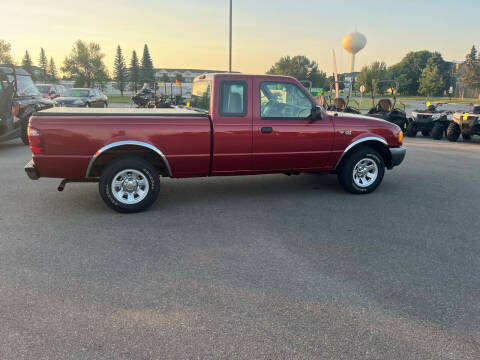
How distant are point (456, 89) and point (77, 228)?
356 feet

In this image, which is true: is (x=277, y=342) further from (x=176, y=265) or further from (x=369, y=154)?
(x=369, y=154)

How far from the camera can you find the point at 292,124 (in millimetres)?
5586

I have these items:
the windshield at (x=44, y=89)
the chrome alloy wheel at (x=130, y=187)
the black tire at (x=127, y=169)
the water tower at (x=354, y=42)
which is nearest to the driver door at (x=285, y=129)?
the black tire at (x=127, y=169)

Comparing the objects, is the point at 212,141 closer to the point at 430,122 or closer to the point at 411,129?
the point at 411,129

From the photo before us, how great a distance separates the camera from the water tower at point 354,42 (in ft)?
254

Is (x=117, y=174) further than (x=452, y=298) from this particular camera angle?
Yes

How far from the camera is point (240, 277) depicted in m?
3.39

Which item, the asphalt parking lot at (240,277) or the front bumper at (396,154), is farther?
the front bumper at (396,154)

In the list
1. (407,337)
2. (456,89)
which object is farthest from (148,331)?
(456,89)

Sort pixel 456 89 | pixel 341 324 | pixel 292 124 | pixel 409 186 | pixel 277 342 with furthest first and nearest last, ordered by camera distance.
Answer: pixel 456 89, pixel 409 186, pixel 292 124, pixel 341 324, pixel 277 342

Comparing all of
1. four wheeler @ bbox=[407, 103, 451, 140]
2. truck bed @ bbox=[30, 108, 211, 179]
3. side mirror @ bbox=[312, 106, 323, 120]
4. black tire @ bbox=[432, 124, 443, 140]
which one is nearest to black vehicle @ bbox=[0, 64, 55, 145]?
truck bed @ bbox=[30, 108, 211, 179]

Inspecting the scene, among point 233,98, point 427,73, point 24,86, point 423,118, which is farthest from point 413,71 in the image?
point 233,98

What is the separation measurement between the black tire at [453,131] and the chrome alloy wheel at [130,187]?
38.9ft

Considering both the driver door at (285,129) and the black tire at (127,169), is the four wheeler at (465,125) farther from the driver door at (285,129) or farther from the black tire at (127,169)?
the black tire at (127,169)
